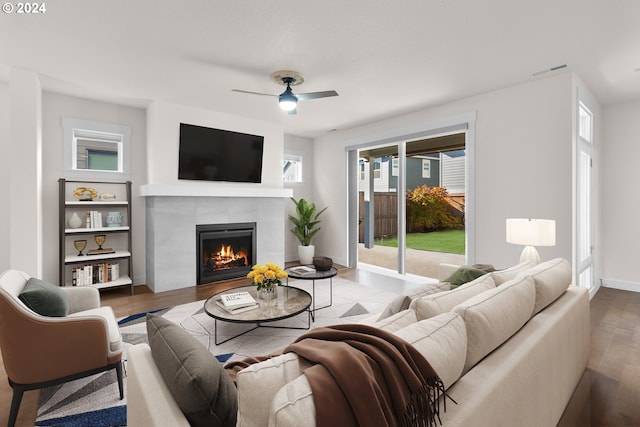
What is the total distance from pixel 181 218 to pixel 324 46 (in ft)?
10.6

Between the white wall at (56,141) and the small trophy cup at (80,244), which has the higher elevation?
the white wall at (56,141)

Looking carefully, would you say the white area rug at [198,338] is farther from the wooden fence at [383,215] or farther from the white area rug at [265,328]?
the wooden fence at [383,215]

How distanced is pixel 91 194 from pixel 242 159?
7.22 feet

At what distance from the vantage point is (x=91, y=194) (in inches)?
171

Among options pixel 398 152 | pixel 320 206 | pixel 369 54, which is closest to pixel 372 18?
pixel 369 54

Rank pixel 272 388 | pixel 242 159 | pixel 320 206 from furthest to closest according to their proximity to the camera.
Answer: pixel 320 206 < pixel 242 159 < pixel 272 388

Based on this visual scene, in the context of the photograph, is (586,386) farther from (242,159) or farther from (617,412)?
(242,159)

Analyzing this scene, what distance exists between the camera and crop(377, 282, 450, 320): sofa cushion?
1.71 metres

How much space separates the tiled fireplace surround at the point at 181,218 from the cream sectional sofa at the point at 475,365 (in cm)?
348

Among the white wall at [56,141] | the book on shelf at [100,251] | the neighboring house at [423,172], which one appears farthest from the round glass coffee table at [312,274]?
the white wall at [56,141]

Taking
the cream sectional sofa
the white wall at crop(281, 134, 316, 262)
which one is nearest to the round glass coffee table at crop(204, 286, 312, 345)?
the cream sectional sofa

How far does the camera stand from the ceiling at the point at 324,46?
7.95 feet

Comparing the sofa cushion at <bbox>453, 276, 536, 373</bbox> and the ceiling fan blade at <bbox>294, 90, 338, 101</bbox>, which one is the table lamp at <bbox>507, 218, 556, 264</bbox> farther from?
the ceiling fan blade at <bbox>294, 90, 338, 101</bbox>

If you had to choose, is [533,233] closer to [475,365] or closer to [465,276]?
[465,276]
